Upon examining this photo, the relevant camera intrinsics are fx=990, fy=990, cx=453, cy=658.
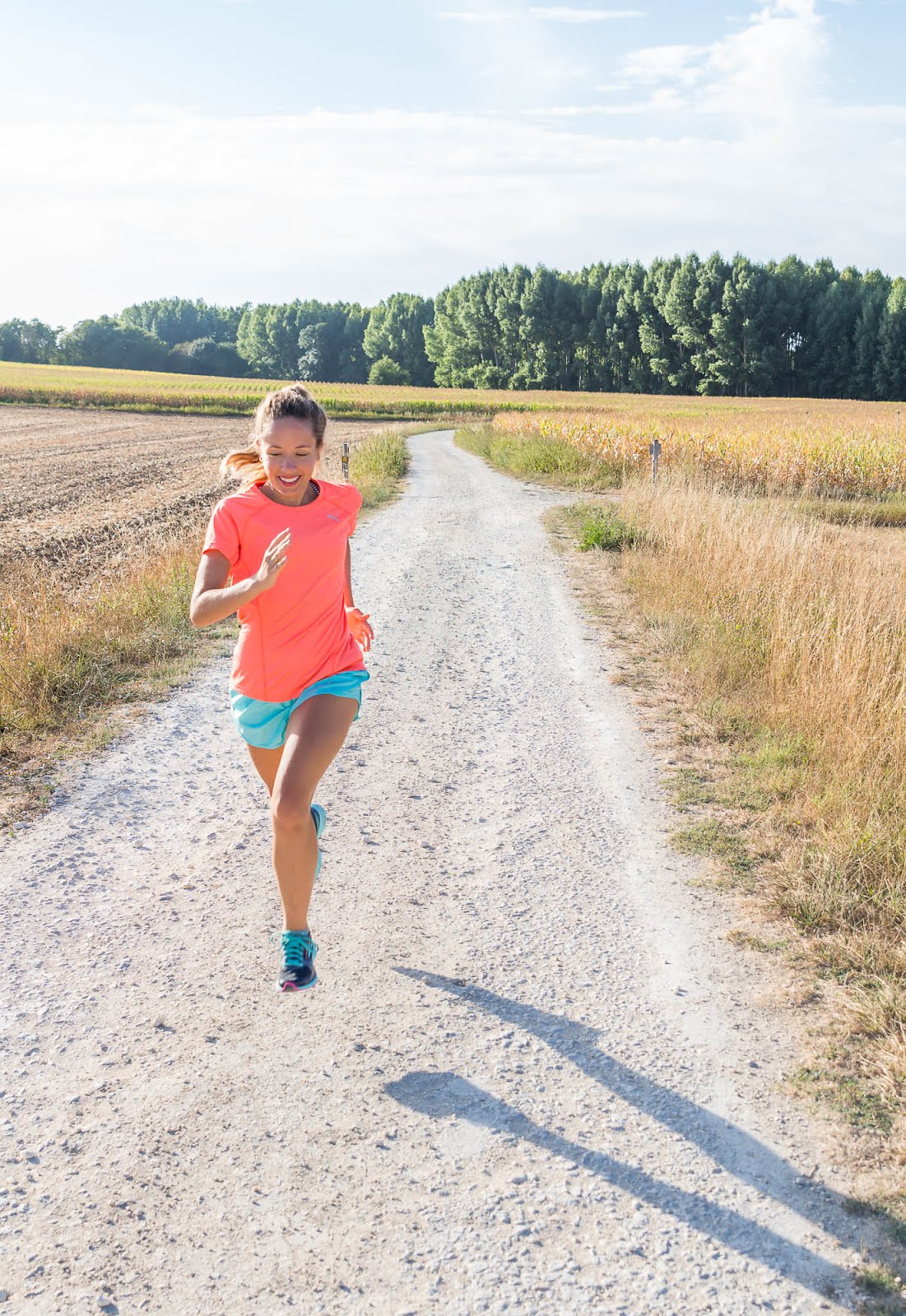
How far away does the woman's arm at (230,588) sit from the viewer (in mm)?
3018

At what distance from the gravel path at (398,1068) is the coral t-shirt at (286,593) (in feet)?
3.78

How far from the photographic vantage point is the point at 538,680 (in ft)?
25.1

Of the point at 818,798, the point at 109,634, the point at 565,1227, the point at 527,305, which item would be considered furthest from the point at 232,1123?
the point at 527,305

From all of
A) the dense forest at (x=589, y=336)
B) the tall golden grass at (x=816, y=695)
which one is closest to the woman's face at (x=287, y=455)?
the tall golden grass at (x=816, y=695)

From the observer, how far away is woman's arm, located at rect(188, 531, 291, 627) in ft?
9.90

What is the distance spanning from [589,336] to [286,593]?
90.5 meters

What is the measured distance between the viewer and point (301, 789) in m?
3.19

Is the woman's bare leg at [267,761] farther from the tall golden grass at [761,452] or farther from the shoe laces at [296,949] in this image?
the tall golden grass at [761,452]

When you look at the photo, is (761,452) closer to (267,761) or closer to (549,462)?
(549,462)

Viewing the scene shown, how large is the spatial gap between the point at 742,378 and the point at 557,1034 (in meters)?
79.2

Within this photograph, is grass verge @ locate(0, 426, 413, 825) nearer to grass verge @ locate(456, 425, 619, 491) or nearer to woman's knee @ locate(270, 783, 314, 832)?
woman's knee @ locate(270, 783, 314, 832)

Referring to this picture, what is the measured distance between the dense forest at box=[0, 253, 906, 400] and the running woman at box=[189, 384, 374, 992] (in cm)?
7512

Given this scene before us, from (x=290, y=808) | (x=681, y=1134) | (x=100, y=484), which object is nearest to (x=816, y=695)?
(x=681, y=1134)

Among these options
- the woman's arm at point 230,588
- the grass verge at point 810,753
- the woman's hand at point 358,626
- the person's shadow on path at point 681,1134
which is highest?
the woman's arm at point 230,588
